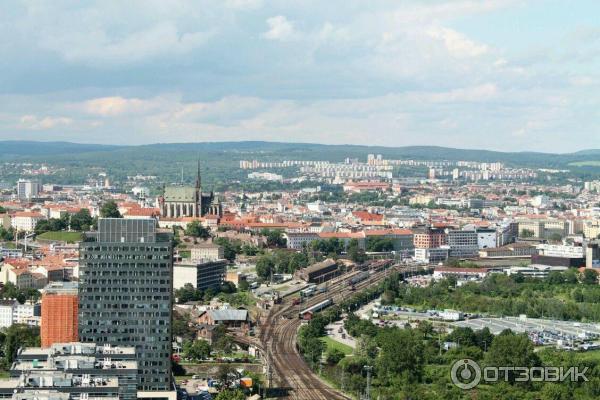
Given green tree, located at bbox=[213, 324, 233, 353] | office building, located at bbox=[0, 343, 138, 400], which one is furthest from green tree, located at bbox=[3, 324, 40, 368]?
Answer: office building, located at bbox=[0, 343, 138, 400]

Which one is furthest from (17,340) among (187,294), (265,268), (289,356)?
(265,268)

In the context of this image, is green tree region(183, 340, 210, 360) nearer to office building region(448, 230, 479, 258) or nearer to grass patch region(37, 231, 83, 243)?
grass patch region(37, 231, 83, 243)

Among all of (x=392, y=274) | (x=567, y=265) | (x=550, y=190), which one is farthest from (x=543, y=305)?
(x=550, y=190)

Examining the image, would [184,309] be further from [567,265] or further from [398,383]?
[567,265]

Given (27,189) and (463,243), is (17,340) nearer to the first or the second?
(463,243)

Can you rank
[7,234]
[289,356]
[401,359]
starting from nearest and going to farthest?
[401,359] → [289,356] → [7,234]
